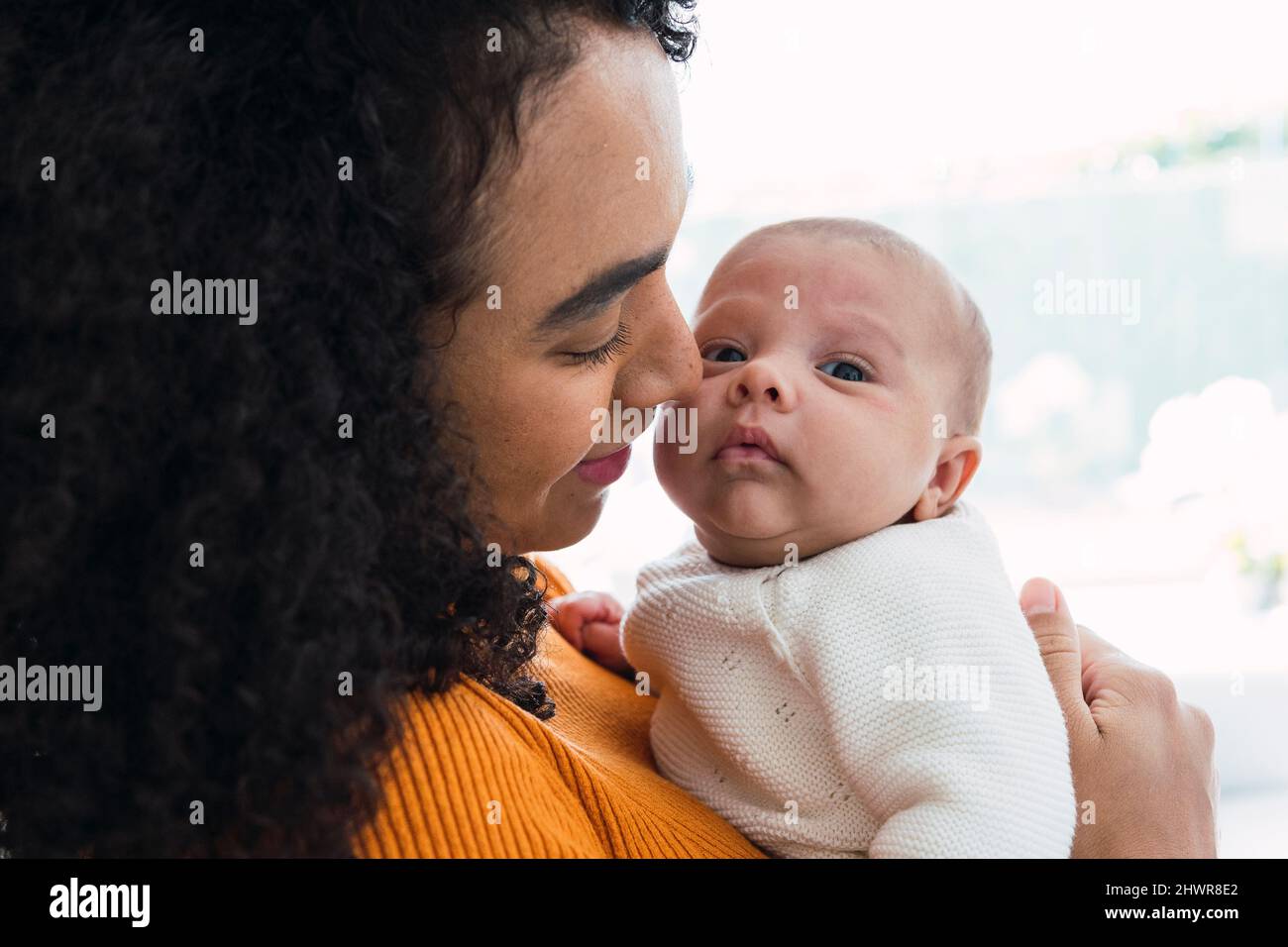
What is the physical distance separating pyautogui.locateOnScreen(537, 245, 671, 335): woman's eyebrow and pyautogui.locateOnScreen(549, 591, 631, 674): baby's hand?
0.58 m

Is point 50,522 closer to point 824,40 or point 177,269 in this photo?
point 177,269

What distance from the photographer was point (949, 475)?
4.50 ft

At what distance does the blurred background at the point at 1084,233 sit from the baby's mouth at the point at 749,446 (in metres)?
1.84

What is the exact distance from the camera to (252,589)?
82 cm

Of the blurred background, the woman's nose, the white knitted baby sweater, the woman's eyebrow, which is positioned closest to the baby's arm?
the white knitted baby sweater

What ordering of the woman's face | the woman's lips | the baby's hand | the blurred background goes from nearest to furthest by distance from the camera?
the woman's face
the woman's lips
the baby's hand
the blurred background

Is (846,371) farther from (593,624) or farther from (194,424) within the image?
(194,424)

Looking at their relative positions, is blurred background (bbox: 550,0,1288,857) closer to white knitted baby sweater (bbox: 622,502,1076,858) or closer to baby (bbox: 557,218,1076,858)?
baby (bbox: 557,218,1076,858)

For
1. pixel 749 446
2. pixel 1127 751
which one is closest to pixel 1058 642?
pixel 1127 751

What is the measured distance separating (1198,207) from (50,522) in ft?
13.2

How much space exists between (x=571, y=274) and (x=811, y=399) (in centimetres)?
36

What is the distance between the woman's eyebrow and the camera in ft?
3.23
